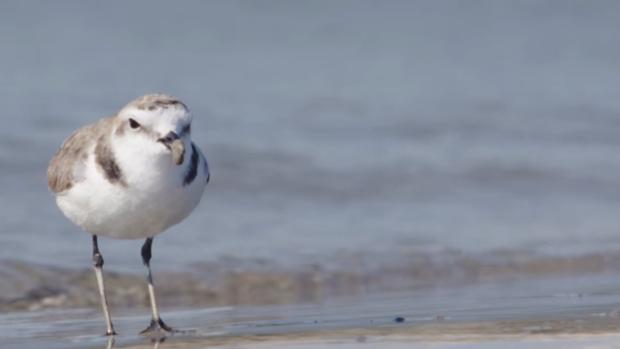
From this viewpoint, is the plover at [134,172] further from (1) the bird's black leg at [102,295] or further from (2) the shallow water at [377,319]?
(2) the shallow water at [377,319]

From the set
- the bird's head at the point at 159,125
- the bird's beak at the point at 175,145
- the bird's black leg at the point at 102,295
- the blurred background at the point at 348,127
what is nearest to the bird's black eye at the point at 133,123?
the bird's head at the point at 159,125

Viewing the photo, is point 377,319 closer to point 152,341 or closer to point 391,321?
point 391,321

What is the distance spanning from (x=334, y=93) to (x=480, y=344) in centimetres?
991

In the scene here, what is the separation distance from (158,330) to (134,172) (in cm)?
128

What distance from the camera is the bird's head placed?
7109 millimetres

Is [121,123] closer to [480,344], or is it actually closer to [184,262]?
[480,344]

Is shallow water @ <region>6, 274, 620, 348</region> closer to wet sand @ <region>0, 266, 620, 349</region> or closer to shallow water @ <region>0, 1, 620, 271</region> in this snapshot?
wet sand @ <region>0, 266, 620, 349</region>

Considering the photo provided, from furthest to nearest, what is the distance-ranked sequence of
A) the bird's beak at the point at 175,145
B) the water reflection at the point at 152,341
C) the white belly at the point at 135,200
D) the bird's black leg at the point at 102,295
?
the bird's black leg at the point at 102,295, the water reflection at the point at 152,341, the white belly at the point at 135,200, the bird's beak at the point at 175,145

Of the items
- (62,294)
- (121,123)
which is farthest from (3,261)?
(121,123)

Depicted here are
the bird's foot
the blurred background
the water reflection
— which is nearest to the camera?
the water reflection

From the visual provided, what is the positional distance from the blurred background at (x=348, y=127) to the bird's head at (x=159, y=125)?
3421 millimetres

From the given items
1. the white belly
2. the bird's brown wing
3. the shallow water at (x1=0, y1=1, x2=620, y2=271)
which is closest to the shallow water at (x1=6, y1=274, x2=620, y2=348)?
the white belly

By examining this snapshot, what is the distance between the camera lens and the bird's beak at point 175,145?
278 inches

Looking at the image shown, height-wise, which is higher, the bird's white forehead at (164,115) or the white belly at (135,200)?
the bird's white forehead at (164,115)
